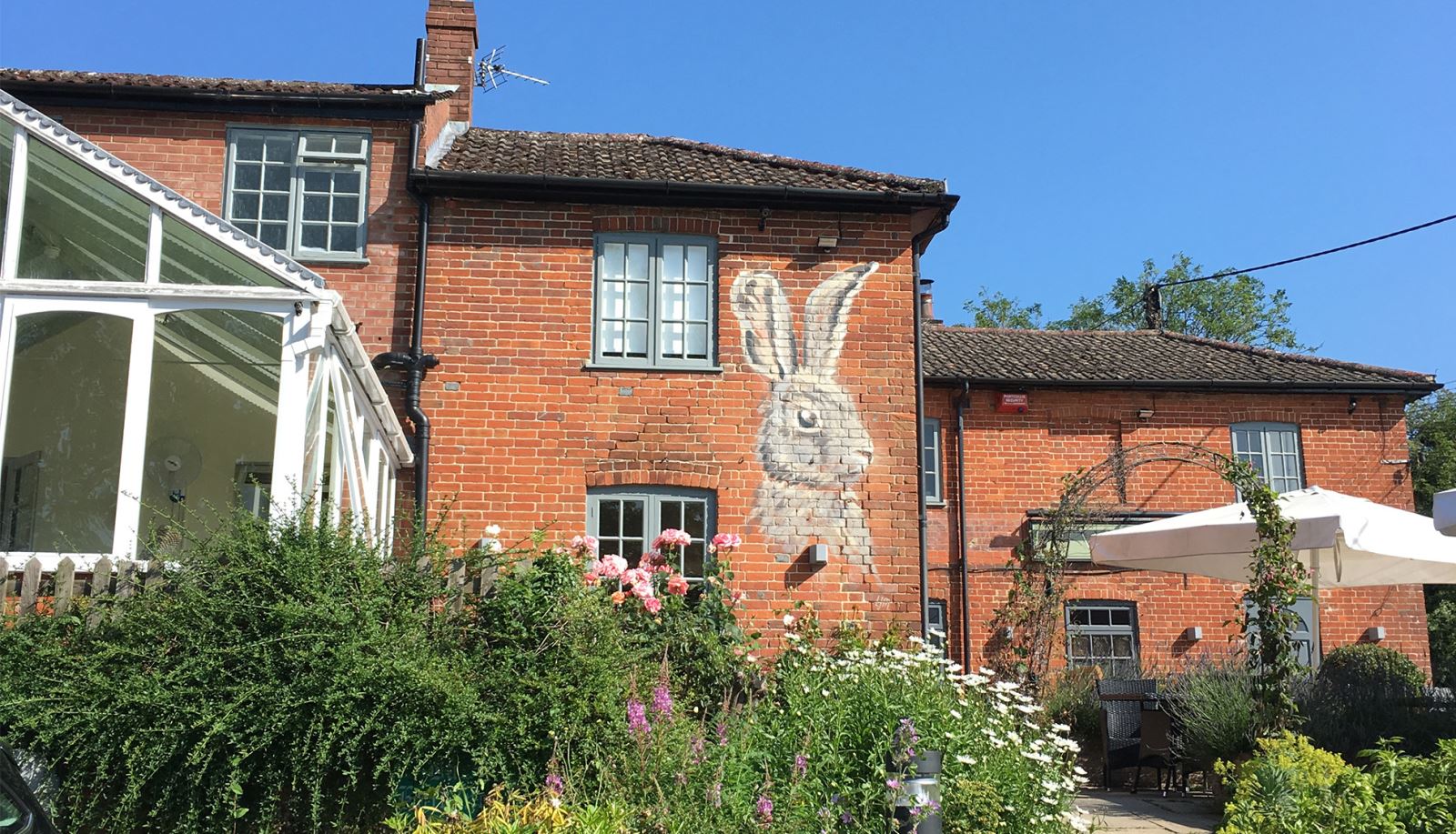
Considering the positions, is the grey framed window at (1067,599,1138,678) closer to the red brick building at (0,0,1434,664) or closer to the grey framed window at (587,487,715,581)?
the red brick building at (0,0,1434,664)

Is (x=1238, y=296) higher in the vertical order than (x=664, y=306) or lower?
higher

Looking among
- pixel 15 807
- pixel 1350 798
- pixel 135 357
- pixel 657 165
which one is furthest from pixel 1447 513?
pixel 135 357

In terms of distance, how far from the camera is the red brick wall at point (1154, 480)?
17.4 m

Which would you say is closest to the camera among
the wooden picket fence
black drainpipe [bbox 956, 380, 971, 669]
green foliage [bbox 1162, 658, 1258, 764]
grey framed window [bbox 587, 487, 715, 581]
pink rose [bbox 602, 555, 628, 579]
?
the wooden picket fence

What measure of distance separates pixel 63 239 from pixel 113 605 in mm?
3133

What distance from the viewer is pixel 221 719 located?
19.9ft

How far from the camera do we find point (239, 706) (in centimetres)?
619

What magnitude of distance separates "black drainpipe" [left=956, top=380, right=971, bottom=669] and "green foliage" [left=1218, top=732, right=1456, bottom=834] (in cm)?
1075

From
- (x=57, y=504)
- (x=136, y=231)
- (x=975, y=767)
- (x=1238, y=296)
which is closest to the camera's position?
(x=975, y=767)

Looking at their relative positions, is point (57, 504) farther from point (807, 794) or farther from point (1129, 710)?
point (1129, 710)

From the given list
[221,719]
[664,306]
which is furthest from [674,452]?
[221,719]

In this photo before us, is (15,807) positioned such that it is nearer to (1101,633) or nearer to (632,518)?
(632,518)

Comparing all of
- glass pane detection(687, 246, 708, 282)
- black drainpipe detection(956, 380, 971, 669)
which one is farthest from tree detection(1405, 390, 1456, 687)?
glass pane detection(687, 246, 708, 282)

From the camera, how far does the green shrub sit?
5293 millimetres
